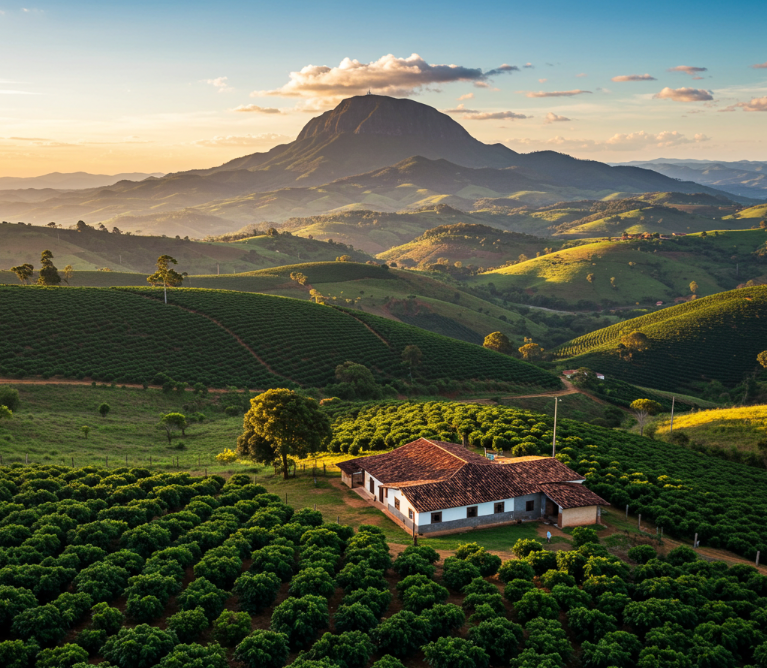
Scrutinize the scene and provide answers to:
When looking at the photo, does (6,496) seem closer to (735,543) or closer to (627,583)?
(627,583)

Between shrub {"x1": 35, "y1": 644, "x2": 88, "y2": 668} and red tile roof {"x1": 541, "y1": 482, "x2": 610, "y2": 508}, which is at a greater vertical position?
shrub {"x1": 35, "y1": 644, "x2": 88, "y2": 668}

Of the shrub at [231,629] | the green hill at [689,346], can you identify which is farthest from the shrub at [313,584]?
the green hill at [689,346]

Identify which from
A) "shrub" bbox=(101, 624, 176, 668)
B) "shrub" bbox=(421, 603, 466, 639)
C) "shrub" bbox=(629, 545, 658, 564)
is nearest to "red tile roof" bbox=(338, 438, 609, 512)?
"shrub" bbox=(629, 545, 658, 564)

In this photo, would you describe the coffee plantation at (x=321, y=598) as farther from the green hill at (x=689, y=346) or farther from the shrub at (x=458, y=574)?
the green hill at (x=689, y=346)

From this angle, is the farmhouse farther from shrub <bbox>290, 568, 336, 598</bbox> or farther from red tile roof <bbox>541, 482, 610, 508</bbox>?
shrub <bbox>290, 568, 336, 598</bbox>

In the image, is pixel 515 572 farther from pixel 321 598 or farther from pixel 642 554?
pixel 321 598
